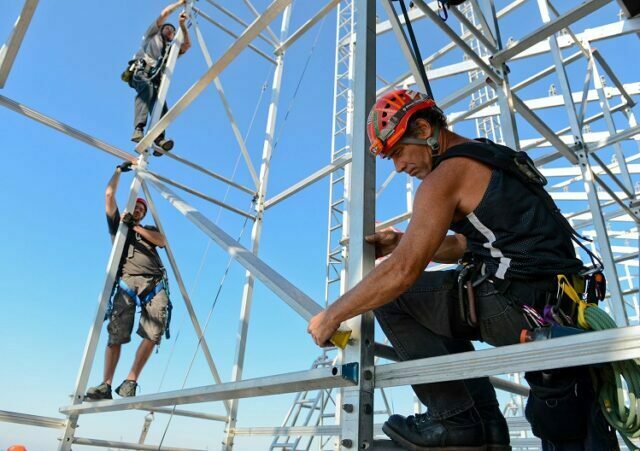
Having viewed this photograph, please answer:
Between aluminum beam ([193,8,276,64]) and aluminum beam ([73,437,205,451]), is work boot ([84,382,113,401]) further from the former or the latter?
aluminum beam ([193,8,276,64])

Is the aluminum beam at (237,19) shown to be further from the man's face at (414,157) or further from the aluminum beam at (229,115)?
the man's face at (414,157)

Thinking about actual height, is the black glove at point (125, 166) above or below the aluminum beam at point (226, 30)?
below

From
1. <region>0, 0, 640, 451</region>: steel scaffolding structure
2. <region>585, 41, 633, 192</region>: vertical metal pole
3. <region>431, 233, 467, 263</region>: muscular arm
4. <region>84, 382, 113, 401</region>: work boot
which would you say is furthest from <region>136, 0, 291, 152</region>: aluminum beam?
<region>585, 41, 633, 192</region>: vertical metal pole

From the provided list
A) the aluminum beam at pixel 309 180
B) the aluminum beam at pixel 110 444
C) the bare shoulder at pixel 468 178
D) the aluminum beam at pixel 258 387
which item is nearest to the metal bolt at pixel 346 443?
the aluminum beam at pixel 258 387

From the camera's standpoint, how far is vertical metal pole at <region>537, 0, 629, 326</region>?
15.6ft

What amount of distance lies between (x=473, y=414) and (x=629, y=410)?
1.70 feet

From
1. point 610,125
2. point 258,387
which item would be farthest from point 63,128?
point 610,125

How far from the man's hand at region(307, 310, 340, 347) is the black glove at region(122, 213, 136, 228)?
137 inches

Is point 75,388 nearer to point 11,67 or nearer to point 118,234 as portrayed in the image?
point 118,234

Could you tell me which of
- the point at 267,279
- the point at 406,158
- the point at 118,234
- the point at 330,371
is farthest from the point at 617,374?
the point at 118,234

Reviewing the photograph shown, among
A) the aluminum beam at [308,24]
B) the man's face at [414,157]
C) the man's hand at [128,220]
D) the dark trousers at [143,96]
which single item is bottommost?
the man's face at [414,157]

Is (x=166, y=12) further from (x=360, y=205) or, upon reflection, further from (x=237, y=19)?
(x=360, y=205)

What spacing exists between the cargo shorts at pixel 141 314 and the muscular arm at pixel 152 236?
1.16ft

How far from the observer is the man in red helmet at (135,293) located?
4398mm
